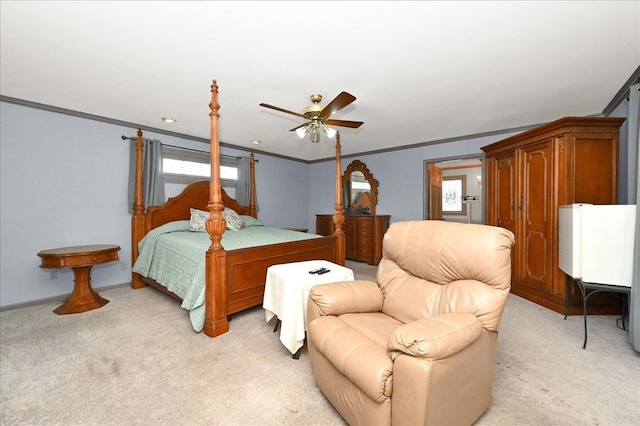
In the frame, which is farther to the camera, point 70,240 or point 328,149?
point 328,149

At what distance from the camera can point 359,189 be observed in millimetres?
6020

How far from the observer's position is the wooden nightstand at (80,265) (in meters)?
2.80

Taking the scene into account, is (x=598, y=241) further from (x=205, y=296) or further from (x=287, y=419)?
(x=205, y=296)

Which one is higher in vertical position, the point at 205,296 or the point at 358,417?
the point at 205,296

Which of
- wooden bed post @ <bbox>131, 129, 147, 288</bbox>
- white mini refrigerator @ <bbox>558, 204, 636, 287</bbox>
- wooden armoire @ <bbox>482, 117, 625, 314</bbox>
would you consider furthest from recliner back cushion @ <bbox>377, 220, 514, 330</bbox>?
wooden bed post @ <bbox>131, 129, 147, 288</bbox>

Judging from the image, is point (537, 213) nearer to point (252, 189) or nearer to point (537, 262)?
point (537, 262)

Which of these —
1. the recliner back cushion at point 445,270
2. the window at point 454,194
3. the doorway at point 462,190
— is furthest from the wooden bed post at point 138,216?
the window at point 454,194

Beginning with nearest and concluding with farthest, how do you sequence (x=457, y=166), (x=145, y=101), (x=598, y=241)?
(x=598, y=241), (x=145, y=101), (x=457, y=166)

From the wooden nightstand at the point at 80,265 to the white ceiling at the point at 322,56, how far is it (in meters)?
1.70

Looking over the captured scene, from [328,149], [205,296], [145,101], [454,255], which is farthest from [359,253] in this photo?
[145,101]

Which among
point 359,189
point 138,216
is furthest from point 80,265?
point 359,189

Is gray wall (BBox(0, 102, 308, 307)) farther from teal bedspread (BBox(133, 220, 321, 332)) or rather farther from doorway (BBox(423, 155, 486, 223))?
doorway (BBox(423, 155, 486, 223))

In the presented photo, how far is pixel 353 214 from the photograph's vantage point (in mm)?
5832

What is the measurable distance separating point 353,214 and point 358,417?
469 centimetres
